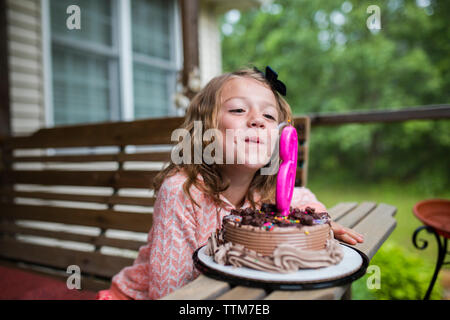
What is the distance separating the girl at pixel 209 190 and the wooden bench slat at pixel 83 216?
91cm

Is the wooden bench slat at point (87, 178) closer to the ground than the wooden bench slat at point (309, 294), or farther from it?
farther from it

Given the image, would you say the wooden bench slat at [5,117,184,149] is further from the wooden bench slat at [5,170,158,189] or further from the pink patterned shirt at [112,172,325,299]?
the pink patterned shirt at [112,172,325,299]

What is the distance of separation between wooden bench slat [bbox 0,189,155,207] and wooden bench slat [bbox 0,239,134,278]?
0.41 meters

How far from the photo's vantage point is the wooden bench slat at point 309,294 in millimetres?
828

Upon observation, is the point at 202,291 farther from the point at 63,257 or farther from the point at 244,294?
the point at 63,257

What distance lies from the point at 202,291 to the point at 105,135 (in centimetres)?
224

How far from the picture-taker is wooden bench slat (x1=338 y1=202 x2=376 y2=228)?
→ 1665mm

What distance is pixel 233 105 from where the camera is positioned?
4.74ft

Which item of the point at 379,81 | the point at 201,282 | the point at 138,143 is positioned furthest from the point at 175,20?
the point at 379,81

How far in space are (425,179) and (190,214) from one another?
1308 centimetres

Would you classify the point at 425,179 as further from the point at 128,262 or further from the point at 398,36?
the point at 128,262

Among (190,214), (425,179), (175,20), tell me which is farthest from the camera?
(425,179)

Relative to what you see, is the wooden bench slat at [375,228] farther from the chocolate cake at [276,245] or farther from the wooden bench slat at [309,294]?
the wooden bench slat at [309,294]

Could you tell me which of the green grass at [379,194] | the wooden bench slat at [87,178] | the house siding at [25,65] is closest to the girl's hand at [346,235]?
the wooden bench slat at [87,178]
